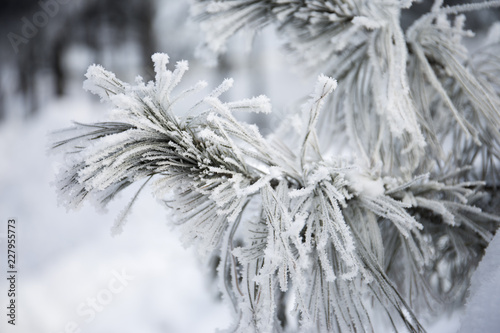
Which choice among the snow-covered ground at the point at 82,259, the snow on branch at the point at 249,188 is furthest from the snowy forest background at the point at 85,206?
the snow on branch at the point at 249,188

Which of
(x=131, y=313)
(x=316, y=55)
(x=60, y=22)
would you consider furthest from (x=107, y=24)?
(x=316, y=55)

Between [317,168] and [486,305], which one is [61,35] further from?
[486,305]

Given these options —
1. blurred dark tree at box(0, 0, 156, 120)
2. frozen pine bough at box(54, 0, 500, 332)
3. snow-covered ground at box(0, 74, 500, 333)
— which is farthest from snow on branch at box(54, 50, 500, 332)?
blurred dark tree at box(0, 0, 156, 120)

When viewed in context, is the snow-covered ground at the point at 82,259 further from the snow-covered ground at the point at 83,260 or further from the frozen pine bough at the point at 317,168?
the frozen pine bough at the point at 317,168

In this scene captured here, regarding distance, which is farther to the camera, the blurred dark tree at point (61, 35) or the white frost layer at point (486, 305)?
the blurred dark tree at point (61, 35)

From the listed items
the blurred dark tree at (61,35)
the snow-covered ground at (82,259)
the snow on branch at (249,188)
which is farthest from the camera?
the blurred dark tree at (61,35)

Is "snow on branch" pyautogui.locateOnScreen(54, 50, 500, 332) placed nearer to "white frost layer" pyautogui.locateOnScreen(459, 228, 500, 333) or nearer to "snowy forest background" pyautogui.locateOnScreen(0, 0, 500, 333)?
"white frost layer" pyautogui.locateOnScreen(459, 228, 500, 333)

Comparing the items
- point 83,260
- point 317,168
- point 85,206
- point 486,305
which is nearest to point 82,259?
point 83,260
